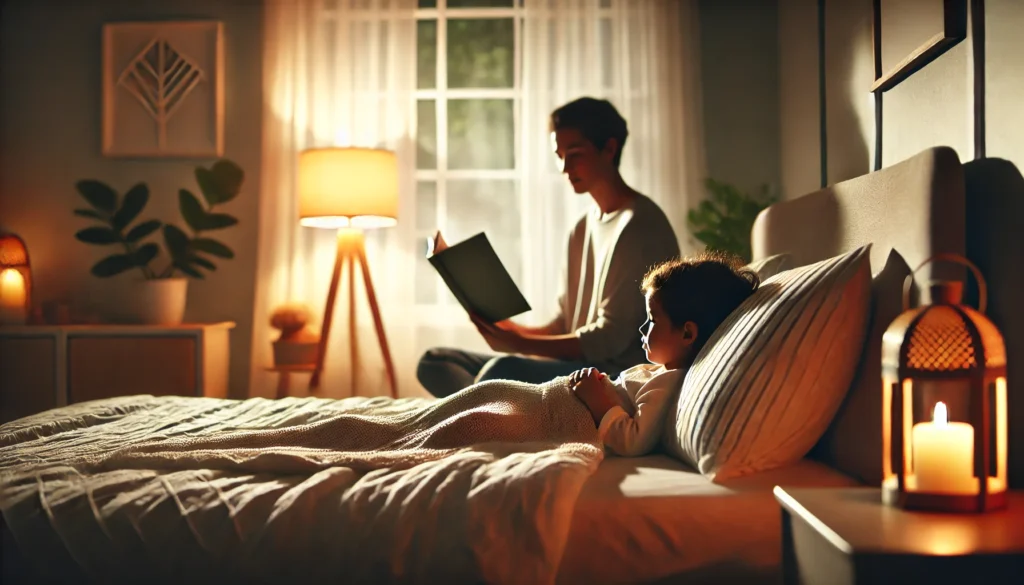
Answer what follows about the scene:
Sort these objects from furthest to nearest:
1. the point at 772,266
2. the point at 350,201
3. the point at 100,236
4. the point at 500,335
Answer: the point at 100,236 < the point at 350,201 < the point at 500,335 < the point at 772,266

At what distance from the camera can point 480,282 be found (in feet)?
7.73

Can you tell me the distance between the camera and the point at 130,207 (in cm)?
386

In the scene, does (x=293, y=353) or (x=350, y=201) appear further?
(x=293, y=353)

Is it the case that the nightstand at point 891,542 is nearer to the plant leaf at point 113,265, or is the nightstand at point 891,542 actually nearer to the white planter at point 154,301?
the white planter at point 154,301

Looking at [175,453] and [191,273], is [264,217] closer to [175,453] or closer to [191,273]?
[191,273]

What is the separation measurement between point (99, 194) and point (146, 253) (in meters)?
0.33

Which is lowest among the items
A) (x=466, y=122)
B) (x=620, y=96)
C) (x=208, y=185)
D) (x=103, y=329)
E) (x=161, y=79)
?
(x=103, y=329)

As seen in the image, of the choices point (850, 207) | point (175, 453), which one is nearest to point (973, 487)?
point (850, 207)

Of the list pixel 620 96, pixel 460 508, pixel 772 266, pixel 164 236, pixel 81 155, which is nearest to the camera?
pixel 460 508

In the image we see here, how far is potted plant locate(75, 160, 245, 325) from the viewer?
3750 millimetres

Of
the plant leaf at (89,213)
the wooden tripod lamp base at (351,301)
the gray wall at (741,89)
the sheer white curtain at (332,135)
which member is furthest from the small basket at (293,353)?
the gray wall at (741,89)

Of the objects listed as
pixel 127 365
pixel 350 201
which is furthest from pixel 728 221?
pixel 127 365

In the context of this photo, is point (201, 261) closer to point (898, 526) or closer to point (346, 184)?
point (346, 184)

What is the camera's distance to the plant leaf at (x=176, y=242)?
385 cm
